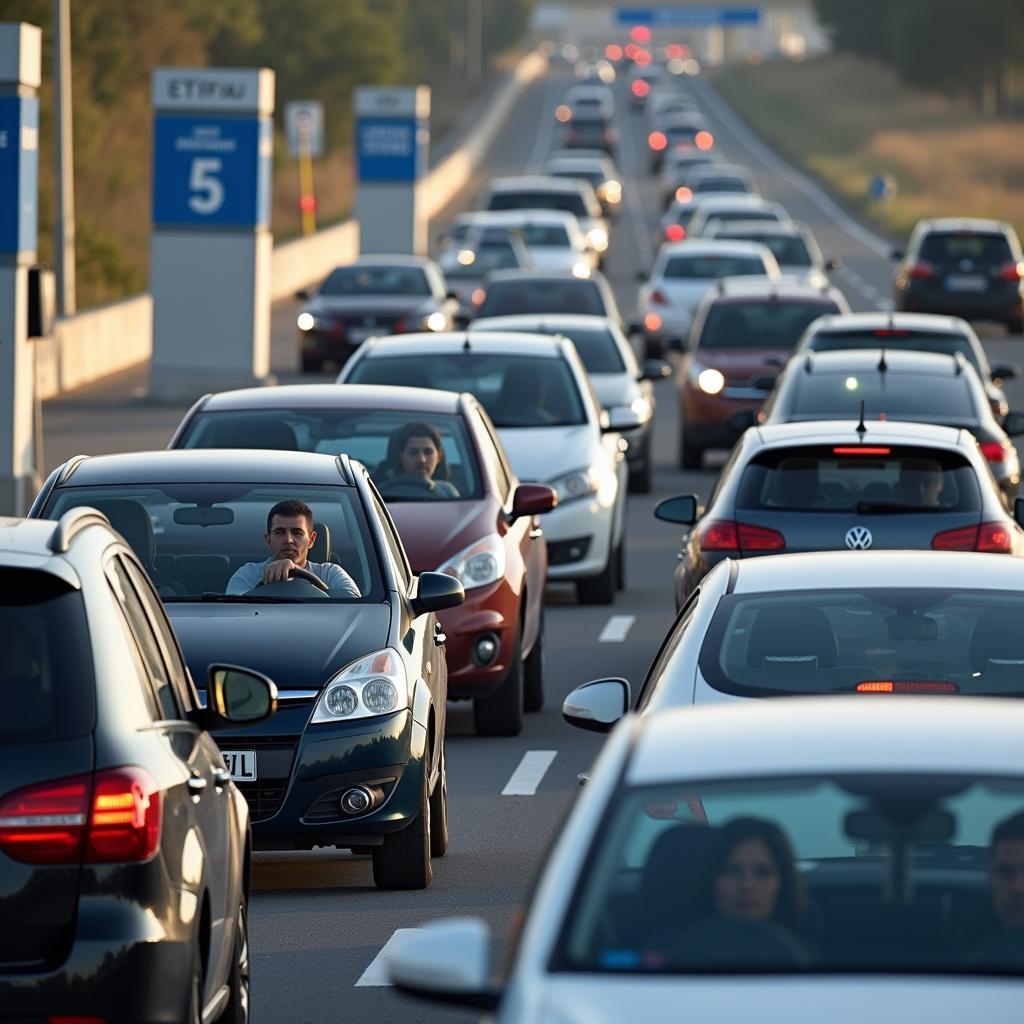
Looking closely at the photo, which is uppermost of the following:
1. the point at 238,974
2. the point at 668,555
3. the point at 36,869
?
the point at 36,869

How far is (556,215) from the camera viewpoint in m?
51.2

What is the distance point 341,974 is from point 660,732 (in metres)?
3.62

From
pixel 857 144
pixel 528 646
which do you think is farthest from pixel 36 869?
pixel 857 144

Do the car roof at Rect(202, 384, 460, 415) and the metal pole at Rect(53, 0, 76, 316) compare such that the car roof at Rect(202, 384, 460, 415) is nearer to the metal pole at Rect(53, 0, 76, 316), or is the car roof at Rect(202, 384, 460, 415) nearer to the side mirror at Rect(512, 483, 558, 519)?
the side mirror at Rect(512, 483, 558, 519)

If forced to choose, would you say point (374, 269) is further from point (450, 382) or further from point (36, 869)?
point (36, 869)

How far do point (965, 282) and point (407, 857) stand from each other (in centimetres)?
3687

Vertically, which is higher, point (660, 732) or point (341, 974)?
point (660, 732)

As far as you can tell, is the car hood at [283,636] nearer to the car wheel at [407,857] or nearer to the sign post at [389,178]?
the car wheel at [407,857]

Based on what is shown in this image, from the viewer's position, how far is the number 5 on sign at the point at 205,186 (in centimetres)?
3725

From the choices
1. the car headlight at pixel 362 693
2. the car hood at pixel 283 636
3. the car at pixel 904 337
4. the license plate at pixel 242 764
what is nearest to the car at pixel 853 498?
the car hood at pixel 283 636

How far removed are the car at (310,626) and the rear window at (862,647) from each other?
70.3 inches

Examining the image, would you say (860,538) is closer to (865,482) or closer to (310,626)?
(865,482)

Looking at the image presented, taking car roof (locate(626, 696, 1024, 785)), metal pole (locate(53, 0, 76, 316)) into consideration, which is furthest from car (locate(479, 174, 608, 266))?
car roof (locate(626, 696, 1024, 785))

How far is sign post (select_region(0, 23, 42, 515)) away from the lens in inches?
987
